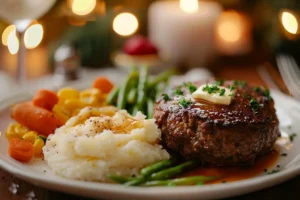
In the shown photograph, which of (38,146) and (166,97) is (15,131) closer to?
(38,146)

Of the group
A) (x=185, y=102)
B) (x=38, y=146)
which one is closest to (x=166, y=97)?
(x=185, y=102)

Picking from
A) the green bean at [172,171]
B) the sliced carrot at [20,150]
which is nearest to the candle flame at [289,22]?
the green bean at [172,171]

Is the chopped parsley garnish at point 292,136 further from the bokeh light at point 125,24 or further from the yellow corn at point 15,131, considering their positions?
the bokeh light at point 125,24

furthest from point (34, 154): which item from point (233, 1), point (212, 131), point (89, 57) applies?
point (233, 1)

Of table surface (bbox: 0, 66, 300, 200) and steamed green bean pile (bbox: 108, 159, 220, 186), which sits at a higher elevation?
steamed green bean pile (bbox: 108, 159, 220, 186)

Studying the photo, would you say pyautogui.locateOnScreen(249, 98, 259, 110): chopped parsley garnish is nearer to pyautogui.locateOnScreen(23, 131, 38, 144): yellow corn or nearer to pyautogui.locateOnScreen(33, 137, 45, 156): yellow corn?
pyautogui.locateOnScreen(33, 137, 45, 156): yellow corn

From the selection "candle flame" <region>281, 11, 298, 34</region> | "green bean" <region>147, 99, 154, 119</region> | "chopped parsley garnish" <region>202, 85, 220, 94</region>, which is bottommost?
"green bean" <region>147, 99, 154, 119</region>

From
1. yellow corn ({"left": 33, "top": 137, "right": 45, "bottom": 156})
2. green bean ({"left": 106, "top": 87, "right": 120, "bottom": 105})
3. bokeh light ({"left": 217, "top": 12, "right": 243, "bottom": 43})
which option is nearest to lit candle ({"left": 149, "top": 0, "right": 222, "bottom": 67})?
bokeh light ({"left": 217, "top": 12, "right": 243, "bottom": 43})
